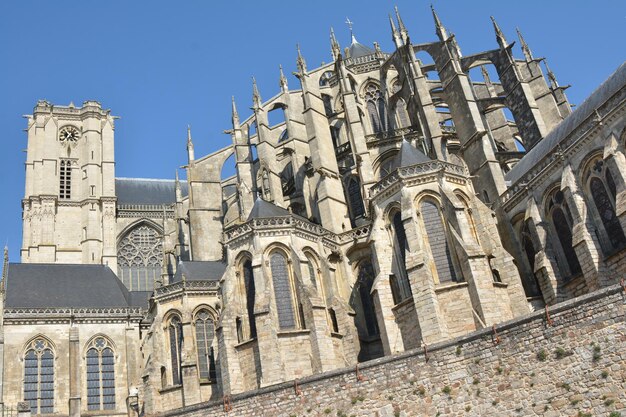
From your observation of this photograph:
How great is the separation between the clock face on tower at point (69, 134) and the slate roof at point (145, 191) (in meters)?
3.92

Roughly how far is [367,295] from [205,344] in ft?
20.1

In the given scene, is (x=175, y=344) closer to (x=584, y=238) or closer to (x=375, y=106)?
(x=584, y=238)

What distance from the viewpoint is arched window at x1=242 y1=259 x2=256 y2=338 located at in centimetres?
2286

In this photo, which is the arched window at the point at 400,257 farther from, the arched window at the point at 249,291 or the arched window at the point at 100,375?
the arched window at the point at 100,375

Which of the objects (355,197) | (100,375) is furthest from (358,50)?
(100,375)

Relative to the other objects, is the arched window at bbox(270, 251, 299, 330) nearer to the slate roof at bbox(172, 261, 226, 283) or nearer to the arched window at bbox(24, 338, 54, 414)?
the slate roof at bbox(172, 261, 226, 283)

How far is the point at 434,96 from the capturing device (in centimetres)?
3175

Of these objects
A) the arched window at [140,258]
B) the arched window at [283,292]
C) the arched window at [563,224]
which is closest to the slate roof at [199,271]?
the arched window at [283,292]

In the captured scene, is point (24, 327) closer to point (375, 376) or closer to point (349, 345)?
point (349, 345)

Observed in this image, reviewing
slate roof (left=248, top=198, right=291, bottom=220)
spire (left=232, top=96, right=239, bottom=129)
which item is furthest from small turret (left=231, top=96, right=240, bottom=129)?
slate roof (left=248, top=198, right=291, bottom=220)

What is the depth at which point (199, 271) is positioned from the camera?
89.7 feet

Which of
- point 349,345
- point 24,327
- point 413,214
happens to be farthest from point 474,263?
point 24,327

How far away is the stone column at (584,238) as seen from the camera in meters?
19.9

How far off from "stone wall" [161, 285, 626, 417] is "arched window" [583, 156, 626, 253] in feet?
22.3
